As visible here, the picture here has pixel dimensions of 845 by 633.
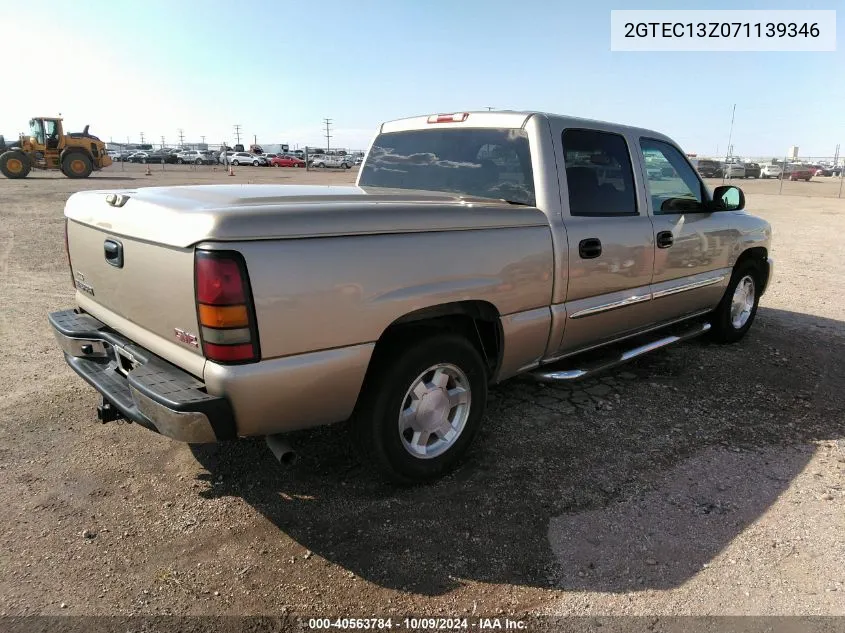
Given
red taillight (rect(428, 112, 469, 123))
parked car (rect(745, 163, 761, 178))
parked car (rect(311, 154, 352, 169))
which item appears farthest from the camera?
parked car (rect(311, 154, 352, 169))

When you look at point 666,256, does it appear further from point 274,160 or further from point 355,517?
point 274,160

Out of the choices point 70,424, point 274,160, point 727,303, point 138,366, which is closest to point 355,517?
point 138,366

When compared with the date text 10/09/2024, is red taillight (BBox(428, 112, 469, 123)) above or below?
above

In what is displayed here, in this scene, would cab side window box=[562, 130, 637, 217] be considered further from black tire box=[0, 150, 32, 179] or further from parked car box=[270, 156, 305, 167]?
parked car box=[270, 156, 305, 167]

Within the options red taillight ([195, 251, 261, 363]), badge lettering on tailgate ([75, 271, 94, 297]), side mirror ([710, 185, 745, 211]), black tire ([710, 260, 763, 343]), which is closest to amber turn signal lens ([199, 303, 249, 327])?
red taillight ([195, 251, 261, 363])

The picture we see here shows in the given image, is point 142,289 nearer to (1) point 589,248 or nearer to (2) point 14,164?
(1) point 589,248

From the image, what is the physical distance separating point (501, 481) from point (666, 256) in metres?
2.19

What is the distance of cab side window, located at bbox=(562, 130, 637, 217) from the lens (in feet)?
12.0

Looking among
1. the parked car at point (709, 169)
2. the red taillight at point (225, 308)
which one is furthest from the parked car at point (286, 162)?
the red taillight at point (225, 308)

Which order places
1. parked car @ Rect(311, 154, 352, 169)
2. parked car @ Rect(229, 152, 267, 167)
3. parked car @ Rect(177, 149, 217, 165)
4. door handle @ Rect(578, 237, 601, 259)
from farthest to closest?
1. parked car @ Rect(311, 154, 352, 169)
2. parked car @ Rect(177, 149, 217, 165)
3. parked car @ Rect(229, 152, 267, 167)
4. door handle @ Rect(578, 237, 601, 259)

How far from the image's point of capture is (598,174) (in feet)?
12.7

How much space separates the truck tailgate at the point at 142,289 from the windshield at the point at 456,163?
2011 millimetres

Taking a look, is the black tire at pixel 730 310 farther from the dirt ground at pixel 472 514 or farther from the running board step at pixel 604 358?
the dirt ground at pixel 472 514

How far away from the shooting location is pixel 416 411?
9.98ft
